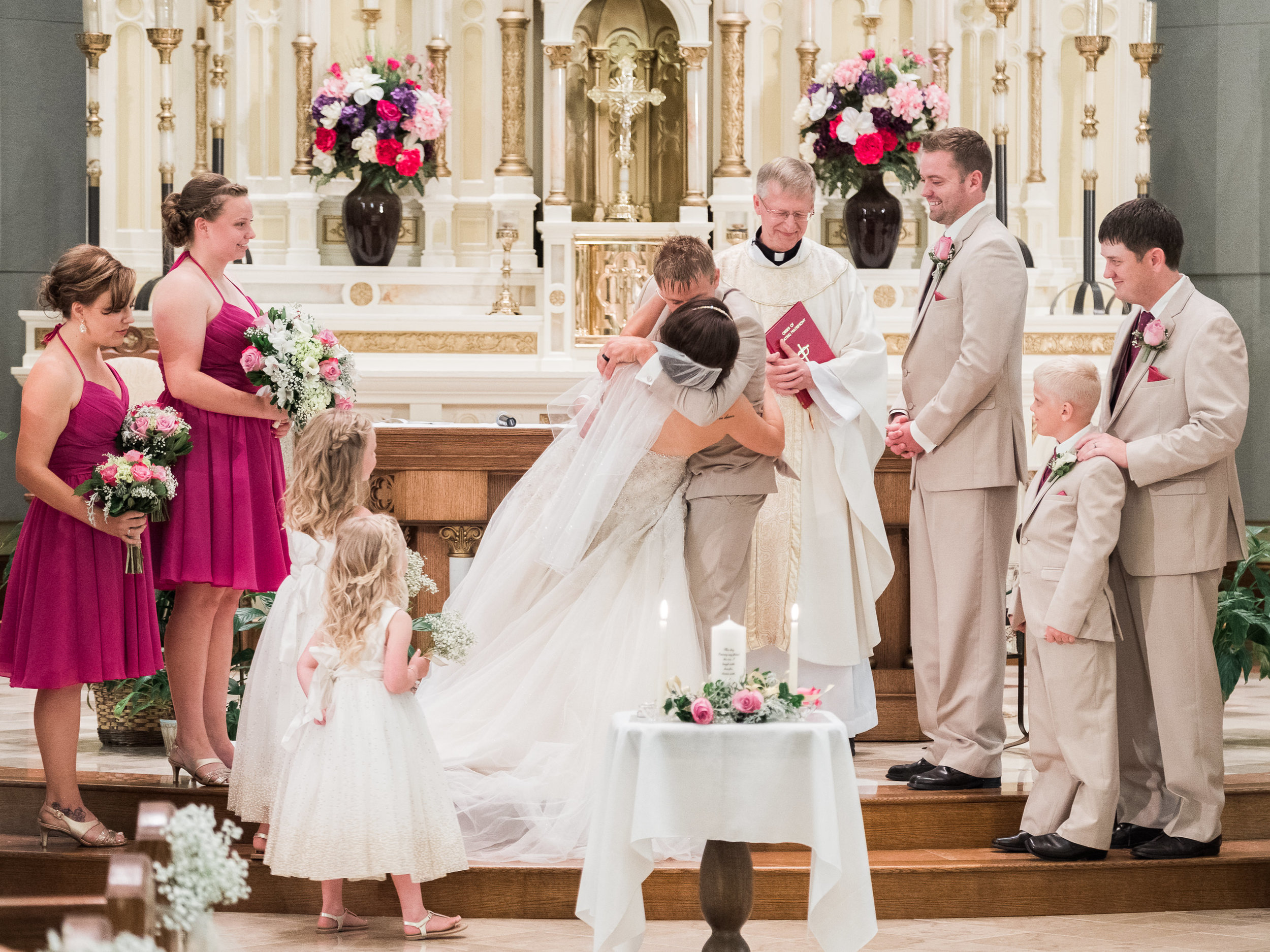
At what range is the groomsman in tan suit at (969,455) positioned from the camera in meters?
4.36

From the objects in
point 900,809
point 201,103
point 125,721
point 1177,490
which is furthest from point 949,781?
point 201,103

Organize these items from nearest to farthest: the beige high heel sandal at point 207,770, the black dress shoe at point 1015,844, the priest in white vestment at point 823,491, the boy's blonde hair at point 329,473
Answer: the boy's blonde hair at point 329,473
the black dress shoe at point 1015,844
the beige high heel sandal at point 207,770
the priest in white vestment at point 823,491

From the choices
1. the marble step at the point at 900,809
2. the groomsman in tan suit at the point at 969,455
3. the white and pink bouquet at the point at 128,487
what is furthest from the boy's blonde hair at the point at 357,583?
the groomsman in tan suit at the point at 969,455

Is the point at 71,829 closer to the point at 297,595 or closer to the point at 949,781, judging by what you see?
the point at 297,595

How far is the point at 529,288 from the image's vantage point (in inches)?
313

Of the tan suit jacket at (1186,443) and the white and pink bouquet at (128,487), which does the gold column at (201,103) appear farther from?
the tan suit jacket at (1186,443)

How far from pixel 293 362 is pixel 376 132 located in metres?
3.40

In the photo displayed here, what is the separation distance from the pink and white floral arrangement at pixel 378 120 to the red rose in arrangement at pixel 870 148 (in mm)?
2033

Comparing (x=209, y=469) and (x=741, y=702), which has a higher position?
(x=209, y=469)

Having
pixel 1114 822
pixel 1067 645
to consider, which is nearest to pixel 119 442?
pixel 1067 645

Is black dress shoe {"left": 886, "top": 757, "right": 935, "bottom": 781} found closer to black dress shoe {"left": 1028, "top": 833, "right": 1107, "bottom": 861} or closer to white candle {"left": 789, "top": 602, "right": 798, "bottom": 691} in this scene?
black dress shoe {"left": 1028, "top": 833, "right": 1107, "bottom": 861}

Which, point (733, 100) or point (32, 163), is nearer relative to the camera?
point (733, 100)

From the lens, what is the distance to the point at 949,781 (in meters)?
4.39

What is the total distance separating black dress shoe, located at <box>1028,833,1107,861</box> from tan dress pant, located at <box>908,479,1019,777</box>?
1.04ft
